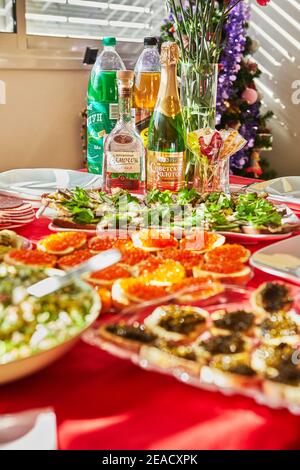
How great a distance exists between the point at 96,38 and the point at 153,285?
2443 millimetres

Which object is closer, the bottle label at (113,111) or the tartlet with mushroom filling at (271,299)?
the tartlet with mushroom filling at (271,299)

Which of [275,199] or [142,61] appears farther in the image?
[142,61]

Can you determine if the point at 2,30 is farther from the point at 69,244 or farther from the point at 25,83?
the point at 69,244

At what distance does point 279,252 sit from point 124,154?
529 mm

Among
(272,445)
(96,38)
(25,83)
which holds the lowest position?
(272,445)

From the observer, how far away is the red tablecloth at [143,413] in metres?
A: 0.52


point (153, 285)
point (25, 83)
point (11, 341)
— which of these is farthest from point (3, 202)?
point (25, 83)

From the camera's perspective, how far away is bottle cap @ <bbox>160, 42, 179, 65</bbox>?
1.33m

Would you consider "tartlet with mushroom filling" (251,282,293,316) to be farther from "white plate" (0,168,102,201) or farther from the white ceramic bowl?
"white plate" (0,168,102,201)

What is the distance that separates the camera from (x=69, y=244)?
0.94 m

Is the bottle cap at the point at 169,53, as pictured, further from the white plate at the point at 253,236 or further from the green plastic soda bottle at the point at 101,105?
the white plate at the point at 253,236

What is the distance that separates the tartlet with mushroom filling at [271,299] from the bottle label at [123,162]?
0.71 metres

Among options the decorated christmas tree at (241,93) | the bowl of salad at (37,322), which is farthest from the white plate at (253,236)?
the decorated christmas tree at (241,93)

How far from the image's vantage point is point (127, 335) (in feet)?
1.89
